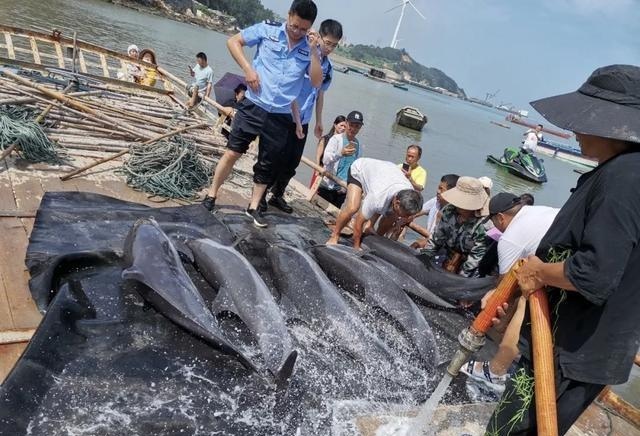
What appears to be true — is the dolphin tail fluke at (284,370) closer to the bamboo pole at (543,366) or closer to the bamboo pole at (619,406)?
the bamboo pole at (543,366)

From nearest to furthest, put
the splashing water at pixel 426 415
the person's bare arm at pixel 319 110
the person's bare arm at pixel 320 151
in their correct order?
the splashing water at pixel 426 415 < the person's bare arm at pixel 319 110 < the person's bare arm at pixel 320 151

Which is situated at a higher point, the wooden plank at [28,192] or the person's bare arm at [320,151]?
the person's bare arm at [320,151]

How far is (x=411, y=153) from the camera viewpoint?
7.27 metres

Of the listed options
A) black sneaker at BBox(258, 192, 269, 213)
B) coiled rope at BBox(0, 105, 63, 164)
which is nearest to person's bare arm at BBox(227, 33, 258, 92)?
black sneaker at BBox(258, 192, 269, 213)

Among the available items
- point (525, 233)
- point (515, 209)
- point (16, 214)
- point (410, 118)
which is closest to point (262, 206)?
point (16, 214)

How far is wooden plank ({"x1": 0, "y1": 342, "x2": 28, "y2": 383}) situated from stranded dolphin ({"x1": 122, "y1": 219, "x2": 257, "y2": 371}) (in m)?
0.70

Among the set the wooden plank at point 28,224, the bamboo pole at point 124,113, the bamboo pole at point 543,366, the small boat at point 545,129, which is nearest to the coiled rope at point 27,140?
the wooden plank at point 28,224

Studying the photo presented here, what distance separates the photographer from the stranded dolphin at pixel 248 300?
9.60 feet

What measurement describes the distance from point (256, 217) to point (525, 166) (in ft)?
74.1

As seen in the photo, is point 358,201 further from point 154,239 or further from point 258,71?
point 154,239

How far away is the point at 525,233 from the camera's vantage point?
12.3ft

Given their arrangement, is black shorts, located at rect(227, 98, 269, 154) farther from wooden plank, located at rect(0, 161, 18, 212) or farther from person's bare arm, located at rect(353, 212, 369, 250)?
wooden plank, located at rect(0, 161, 18, 212)

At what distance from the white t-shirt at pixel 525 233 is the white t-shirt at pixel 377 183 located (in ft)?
4.53

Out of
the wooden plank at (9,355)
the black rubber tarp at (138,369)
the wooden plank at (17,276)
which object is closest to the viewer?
the black rubber tarp at (138,369)
